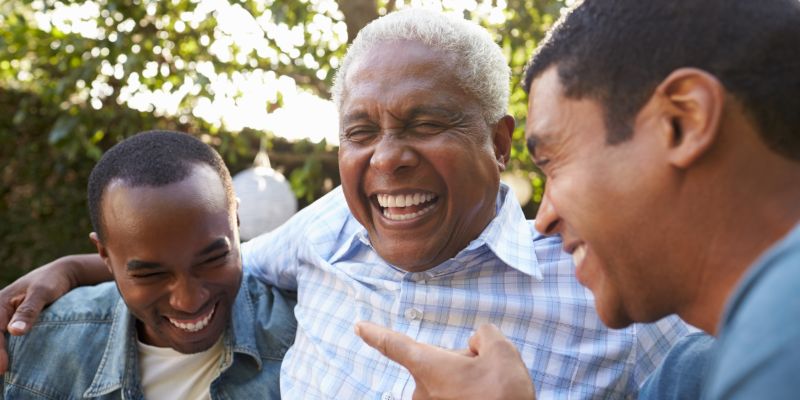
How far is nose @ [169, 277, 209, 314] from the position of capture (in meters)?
2.37

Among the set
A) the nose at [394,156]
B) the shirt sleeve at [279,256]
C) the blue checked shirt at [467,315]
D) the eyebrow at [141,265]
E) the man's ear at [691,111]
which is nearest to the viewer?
the man's ear at [691,111]

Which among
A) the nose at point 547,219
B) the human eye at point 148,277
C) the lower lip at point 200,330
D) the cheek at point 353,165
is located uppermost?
the nose at point 547,219

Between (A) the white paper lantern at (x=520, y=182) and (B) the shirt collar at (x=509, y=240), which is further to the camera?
(A) the white paper lantern at (x=520, y=182)

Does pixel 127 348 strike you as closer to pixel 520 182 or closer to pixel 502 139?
pixel 502 139

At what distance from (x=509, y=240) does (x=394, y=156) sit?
1.47 ft

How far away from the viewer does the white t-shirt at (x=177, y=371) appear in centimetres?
254

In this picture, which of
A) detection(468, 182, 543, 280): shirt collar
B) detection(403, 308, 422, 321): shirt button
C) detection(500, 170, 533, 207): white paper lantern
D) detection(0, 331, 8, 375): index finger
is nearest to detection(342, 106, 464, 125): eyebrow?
detection(468, 182, 543, 280): shirt collar

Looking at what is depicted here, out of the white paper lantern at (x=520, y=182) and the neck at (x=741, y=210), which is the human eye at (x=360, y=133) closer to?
the neck at (x=741, y=210)

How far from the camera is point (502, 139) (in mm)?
2441

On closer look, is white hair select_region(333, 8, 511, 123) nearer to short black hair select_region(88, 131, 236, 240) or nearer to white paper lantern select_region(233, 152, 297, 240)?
short black hair select_region(88, 131, 236, 240)

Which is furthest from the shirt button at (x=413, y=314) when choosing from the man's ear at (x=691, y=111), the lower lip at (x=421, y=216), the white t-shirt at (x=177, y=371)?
the man's ear at (x=691, y=111)

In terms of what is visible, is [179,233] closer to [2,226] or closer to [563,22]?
[563,22]

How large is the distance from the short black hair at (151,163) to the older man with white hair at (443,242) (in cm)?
55

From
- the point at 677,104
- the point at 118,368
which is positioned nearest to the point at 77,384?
the point at 118,368
